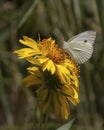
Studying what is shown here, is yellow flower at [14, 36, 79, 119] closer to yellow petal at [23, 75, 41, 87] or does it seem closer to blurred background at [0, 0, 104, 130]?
yellow petal at [23, 75, 41, 87]

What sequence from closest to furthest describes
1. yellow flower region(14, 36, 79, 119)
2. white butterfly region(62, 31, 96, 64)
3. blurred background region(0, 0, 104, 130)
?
yellow flower region(14, 36, 79, 119), white butterfly region(62, 31, 96, 64), blurred background region(0, 0, 104, 130)

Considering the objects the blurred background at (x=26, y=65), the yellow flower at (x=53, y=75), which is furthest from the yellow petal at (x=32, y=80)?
the blurred background at (x=26, y=65)

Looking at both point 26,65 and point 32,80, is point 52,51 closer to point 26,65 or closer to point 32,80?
point 32,80

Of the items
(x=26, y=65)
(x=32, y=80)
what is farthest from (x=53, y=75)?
(x=26, y=65)

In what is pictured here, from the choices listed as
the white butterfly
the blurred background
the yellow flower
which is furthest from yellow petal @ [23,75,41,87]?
the blurred background

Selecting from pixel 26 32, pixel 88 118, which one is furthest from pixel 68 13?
pixel 88 118

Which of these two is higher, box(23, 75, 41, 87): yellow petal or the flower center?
the flower center

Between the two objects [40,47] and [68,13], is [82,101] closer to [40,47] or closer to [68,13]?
[68,13]
